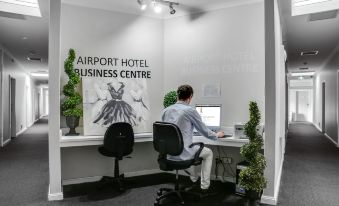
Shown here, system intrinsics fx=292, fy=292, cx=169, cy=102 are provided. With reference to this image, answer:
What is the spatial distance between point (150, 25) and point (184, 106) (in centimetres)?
226

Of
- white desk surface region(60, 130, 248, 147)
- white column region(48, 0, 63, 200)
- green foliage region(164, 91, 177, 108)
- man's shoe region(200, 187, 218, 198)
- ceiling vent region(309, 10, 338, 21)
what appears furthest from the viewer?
ceiling vent region(309, 10, 338, 21)

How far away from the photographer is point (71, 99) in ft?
14.3

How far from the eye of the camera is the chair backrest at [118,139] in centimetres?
421

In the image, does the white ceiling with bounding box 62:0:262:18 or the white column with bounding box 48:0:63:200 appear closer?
the white column with bounding box 48:0:63:200

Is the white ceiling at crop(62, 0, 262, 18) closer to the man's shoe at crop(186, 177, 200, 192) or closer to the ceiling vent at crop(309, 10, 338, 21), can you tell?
the ceiling vent at crop(309, 10, 338, 21)

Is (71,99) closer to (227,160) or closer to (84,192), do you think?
(84,192)

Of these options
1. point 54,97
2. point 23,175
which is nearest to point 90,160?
point 54,97

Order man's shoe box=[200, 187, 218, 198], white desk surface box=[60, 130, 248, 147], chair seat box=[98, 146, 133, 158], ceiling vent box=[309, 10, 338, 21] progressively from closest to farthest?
white desk surface box=[60, 130, 248, 147], man's shoe box=[200, 187, 218, 198], chair seat box=[98, 146, 133, 158], ceiling vent box=[309, 10, 338, 21]

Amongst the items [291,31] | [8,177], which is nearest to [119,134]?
[8,177]

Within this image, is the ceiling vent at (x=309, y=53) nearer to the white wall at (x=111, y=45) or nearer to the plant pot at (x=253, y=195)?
the white wall at (x=111, y=45)

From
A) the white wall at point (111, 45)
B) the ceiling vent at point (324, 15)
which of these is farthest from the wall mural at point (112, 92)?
the ceiling vent at point (324, 15)

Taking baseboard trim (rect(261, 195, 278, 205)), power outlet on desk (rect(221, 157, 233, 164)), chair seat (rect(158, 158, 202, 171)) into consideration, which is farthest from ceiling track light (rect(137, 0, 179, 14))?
baseboard trim (rect(261, 195, 278, 205))

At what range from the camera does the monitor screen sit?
455 centimetres

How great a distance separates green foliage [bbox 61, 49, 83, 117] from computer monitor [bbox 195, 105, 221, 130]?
6.20 feet
